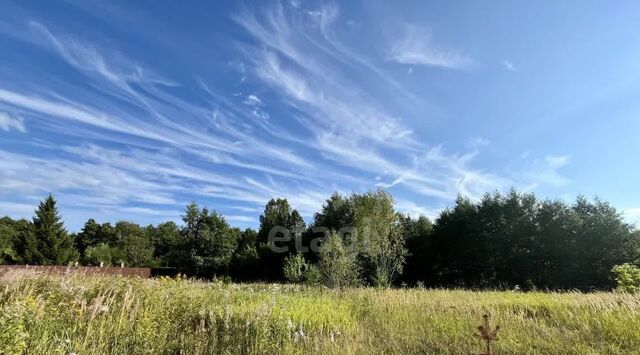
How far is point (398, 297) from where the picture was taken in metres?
9.92

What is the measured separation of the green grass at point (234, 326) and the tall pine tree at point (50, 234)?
30.7 m

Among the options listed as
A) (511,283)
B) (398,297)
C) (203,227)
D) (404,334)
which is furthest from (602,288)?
(203,227)

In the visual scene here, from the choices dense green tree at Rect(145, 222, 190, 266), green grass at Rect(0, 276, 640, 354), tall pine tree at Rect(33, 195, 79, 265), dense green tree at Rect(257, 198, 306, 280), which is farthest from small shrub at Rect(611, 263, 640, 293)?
dense green tree at Rect(145, 222, 190, 266)

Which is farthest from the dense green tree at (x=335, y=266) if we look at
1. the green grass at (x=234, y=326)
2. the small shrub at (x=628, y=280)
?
the green grass at (x=234, y=326)

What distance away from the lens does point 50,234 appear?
3184 cm

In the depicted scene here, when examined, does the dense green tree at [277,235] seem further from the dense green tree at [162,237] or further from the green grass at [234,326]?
the green grass at [234,326]

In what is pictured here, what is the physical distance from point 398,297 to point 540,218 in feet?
75.8

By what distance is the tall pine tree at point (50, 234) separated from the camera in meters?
31.7

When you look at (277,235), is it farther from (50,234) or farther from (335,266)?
(335,266)

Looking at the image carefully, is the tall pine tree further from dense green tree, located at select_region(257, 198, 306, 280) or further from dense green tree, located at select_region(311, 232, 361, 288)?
dense green tree, located at select_region(311, 232, 361, 288)

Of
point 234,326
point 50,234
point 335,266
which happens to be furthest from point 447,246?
point 50,234

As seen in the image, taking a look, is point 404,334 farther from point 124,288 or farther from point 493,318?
point 124,288

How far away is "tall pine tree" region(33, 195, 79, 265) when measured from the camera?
31672 mm

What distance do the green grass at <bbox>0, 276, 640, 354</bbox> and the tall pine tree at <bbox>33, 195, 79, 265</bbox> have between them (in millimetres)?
30666
